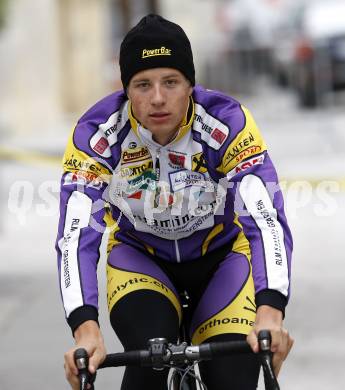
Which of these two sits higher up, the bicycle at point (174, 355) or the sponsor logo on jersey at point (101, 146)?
the sponsor logo on jersey at point (101, 146)

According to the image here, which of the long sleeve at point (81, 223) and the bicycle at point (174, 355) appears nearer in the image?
the bicycle at point (174, 355)

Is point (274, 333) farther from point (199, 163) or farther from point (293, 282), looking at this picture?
point (293, 282)

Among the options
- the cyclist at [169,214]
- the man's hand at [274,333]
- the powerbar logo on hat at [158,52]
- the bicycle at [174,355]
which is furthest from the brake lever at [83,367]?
the powerbar logo on hat at [158,52]

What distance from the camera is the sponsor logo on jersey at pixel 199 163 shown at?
460cm

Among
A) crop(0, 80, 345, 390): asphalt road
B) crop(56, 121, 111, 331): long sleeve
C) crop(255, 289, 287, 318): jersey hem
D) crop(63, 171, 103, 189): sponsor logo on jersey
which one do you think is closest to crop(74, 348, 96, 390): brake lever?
crop(56, 121, 111, 331): long sleeve

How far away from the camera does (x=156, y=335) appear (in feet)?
14.2

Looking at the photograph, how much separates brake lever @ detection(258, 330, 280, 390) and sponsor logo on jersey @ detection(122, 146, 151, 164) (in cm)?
106

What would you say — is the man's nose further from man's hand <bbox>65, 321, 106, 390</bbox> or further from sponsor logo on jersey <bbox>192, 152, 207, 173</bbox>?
man's hand <bbox>65, 321, 106, 390</bbox>

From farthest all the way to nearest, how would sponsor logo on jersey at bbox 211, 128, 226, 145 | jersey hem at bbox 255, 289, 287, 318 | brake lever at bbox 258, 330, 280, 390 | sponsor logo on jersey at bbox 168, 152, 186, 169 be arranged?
sponsor logo on jersey at bbox 168, 152, 186, 169 → sponsor logo on jersey at bbox 211, 128, 226, 145 → jersey hem at bbox 255, 289, 287, 318 → brake lever at bbox 258, 330, 280, 390

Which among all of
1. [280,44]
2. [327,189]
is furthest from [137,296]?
[280,44]

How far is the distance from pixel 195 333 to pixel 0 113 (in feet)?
68.4

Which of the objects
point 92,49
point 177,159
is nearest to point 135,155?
point 177,159

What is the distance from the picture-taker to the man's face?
429cm

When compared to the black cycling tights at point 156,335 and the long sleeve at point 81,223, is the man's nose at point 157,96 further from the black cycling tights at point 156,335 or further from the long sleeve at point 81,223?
the black cycling tights at point 156,335
